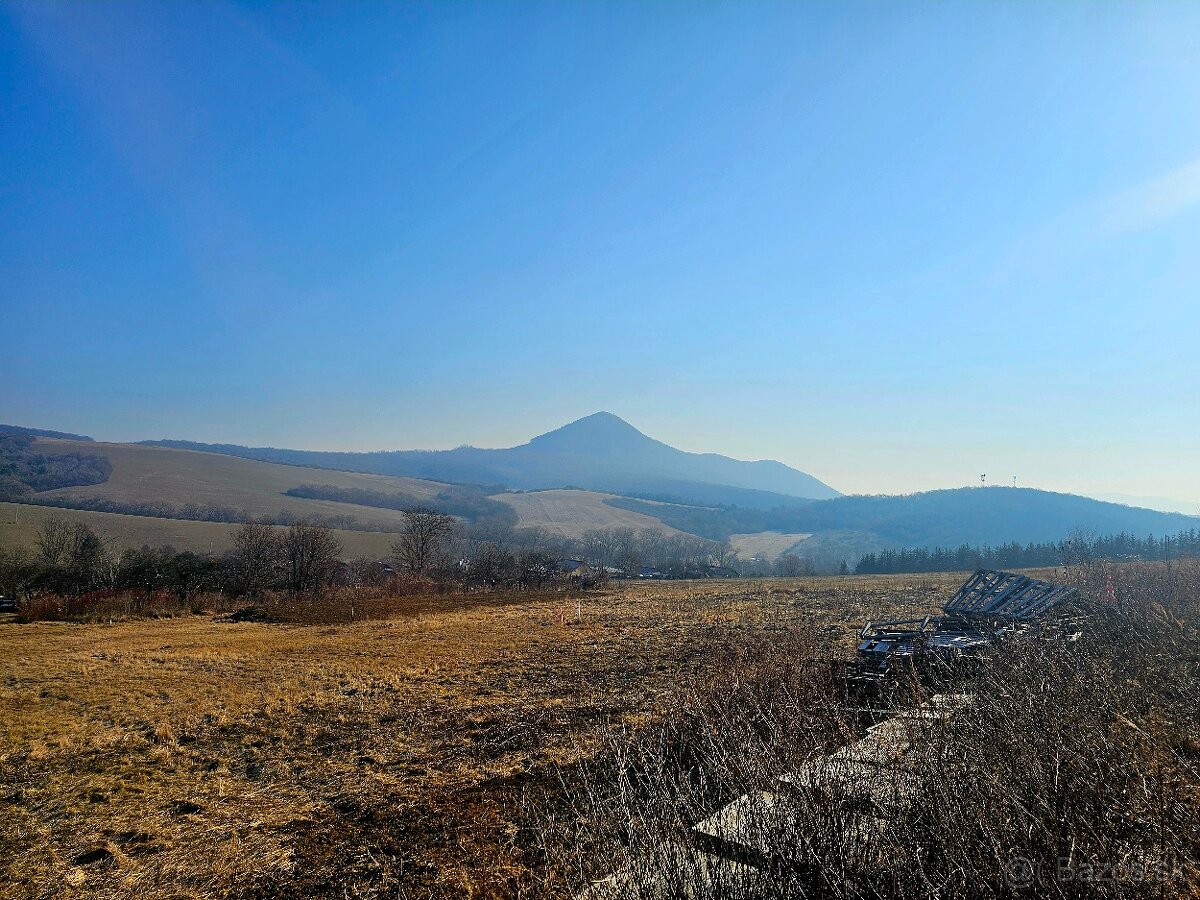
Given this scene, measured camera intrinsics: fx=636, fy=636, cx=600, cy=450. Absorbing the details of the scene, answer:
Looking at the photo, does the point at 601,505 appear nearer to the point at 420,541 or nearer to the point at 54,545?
the point at 420,541

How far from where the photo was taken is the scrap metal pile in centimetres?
1051

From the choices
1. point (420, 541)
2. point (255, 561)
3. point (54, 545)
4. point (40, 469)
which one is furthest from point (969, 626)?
point (40, 469)

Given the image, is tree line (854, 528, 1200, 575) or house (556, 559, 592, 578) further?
tree line (854, 528, 1200, 575)

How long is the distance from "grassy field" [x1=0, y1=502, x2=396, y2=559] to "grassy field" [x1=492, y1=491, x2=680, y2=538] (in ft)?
190

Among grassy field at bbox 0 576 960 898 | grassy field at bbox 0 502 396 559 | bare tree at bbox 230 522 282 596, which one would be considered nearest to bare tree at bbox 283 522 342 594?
bare tree at bbox 230 522 282 596

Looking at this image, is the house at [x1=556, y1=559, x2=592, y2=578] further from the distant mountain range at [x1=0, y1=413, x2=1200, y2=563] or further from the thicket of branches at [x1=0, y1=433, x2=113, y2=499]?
the thicket of branches at [x1=0, y1=433, x2=113, y2=499]

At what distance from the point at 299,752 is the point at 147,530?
68.8m

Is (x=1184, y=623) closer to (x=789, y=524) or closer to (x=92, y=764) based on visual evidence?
(x=92, y=764)

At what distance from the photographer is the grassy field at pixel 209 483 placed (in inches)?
3716

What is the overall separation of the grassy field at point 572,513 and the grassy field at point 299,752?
107004mm

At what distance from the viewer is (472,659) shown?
16.8 meters

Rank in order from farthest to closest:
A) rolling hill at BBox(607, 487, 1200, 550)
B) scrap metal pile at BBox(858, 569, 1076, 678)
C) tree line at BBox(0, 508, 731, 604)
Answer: rolling hill at BBox(607, 487, 1200, 550) < tree line at BBox(0, 508, 731, 604) < scrap metal pile at BBox(858, 569, 1076, 678)

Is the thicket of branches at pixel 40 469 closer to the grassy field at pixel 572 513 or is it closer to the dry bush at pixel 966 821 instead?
the grassy field at pixel 572 513

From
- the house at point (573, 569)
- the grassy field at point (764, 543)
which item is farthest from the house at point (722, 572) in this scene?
the grassy field at point (764, 543)
